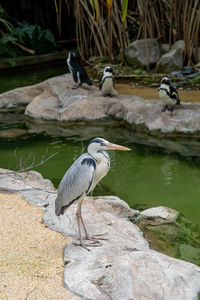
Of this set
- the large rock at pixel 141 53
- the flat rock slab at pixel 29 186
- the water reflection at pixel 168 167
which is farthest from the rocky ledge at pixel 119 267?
the large rock at pixel 141 53

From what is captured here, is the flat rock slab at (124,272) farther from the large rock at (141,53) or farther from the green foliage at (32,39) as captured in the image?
the green foliage at (32,39)

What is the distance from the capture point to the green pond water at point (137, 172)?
17.7ft

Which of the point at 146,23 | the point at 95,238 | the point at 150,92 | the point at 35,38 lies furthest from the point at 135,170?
the point at 35,38

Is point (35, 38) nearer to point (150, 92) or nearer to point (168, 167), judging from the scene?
point (150, 92)

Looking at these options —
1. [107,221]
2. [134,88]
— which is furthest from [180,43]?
[107,221]

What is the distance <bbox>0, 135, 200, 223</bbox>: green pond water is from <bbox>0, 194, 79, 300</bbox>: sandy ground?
1311 millimetres

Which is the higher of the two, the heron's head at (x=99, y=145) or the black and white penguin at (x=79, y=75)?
the heron's head at (x=99, y=145)

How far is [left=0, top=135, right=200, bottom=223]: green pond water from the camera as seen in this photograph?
5395mm

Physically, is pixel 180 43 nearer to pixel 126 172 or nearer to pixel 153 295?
pixel 126 172

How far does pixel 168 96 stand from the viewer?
296 inches

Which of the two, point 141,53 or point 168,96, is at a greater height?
point 141,53

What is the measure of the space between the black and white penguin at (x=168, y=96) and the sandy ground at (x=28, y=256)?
4072 millimetres

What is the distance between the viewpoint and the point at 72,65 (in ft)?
32.8

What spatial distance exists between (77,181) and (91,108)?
209 inches
